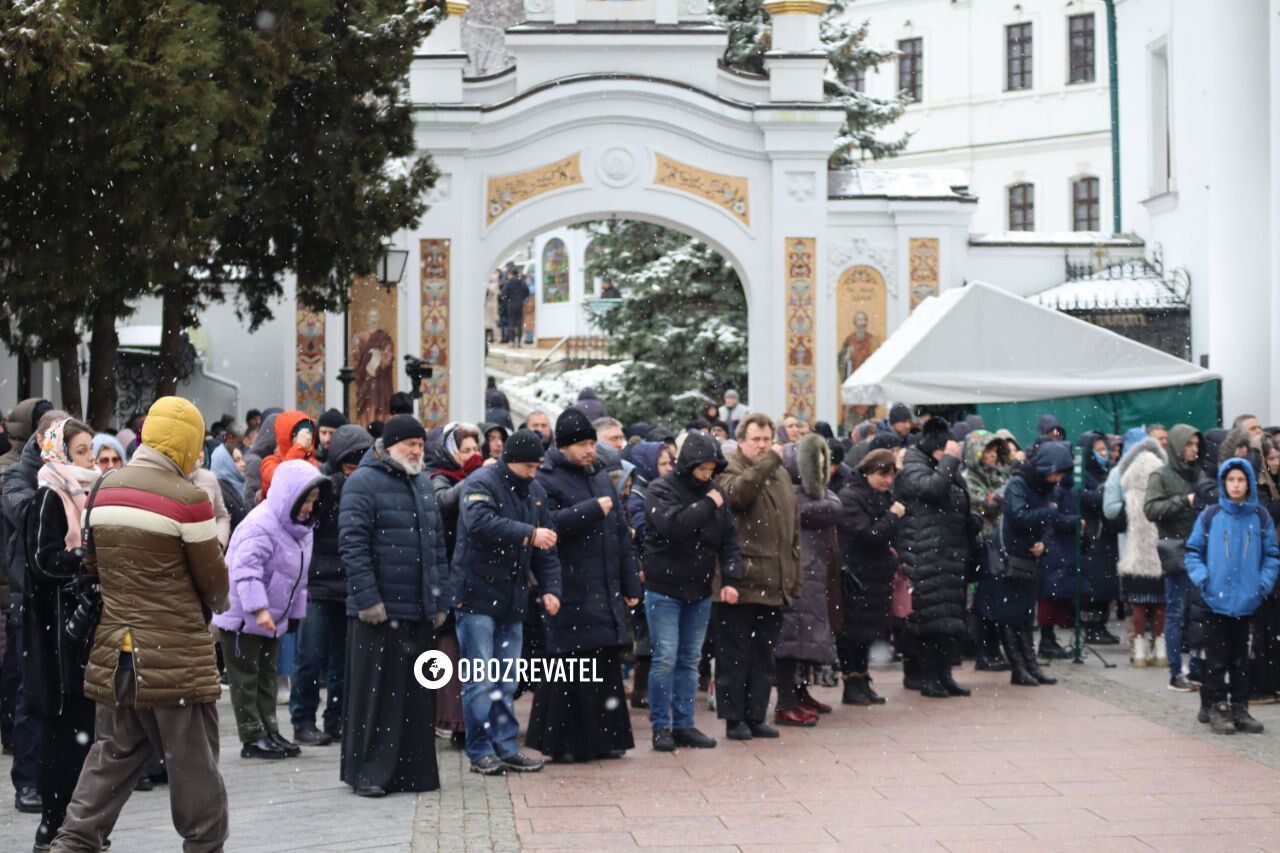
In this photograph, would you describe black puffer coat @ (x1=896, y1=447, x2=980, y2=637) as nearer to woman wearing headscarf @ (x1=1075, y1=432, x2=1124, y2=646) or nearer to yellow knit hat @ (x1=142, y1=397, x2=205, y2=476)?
woman wearing headscarf @ (x1=1075, y1=432, x2=1124, y2=646)

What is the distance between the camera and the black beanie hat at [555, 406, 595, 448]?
10.8 meters

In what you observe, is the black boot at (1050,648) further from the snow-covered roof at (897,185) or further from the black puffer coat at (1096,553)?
the snow-covered roof at (897,185)

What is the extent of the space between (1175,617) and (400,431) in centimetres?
641

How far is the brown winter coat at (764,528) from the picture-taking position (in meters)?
11.4

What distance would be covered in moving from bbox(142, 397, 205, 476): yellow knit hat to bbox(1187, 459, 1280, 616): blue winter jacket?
6621 mm

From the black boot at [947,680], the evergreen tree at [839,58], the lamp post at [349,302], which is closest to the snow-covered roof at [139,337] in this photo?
the lamp post at [349,302]

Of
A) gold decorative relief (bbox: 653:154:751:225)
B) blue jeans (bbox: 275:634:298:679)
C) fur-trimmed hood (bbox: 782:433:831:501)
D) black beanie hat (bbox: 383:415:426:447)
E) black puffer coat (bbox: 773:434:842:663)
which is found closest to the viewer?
black beanie hat (bbox: 383:415:426:447)

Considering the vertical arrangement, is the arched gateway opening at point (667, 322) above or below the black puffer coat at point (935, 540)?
above

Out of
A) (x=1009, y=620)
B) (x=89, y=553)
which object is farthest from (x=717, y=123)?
(x=89, y=553)

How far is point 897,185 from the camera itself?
85.6 ft

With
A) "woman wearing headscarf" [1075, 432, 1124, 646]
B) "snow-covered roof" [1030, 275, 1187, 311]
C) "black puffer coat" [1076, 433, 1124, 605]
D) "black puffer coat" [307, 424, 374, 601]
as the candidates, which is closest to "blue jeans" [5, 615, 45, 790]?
"black puffer coat" [307, 424, 374, 601]

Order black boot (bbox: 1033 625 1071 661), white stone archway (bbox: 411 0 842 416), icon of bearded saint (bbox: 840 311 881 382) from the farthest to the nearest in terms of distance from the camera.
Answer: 1. icon of bearded saint (bbox: 840 311 881 382)
2. white stone archway (bbox: 411 0 842 416)
3. black boot (bbox: 1033 625 1071 661)

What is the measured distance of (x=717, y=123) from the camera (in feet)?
83.3

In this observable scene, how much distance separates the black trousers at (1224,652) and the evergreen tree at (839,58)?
→ 20.6 meters
